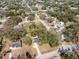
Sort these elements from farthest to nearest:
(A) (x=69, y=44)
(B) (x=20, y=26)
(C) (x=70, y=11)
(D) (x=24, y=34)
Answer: (C) (x=70, y=11)
(B) (x=20, y=26)
(D) (x=24, y=34)
(A) (x=69, y=44)

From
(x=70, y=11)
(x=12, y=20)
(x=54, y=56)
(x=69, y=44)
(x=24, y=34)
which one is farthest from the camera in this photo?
(x=70, y=11)

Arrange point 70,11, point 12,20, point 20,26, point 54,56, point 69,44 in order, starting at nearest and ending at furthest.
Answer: point 54,56 → point 69,44 → point 20,26 → point 12,20 → point 70,11

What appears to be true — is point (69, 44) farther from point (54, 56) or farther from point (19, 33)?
point (19, 33)

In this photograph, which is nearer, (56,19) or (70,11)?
(56,19)

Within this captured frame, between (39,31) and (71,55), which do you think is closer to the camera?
(71,55)

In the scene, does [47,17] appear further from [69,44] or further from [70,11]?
[69,44]

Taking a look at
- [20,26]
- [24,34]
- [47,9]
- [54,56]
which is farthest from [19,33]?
[47,9]

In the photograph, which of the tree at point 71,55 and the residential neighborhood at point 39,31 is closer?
the tree at point 71,55

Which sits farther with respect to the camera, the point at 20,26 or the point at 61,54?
the point at 20,26

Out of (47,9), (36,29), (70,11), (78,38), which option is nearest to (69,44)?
(78,38)

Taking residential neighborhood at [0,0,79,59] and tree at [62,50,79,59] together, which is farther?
residential neighborhood at [0,0,79,59]
